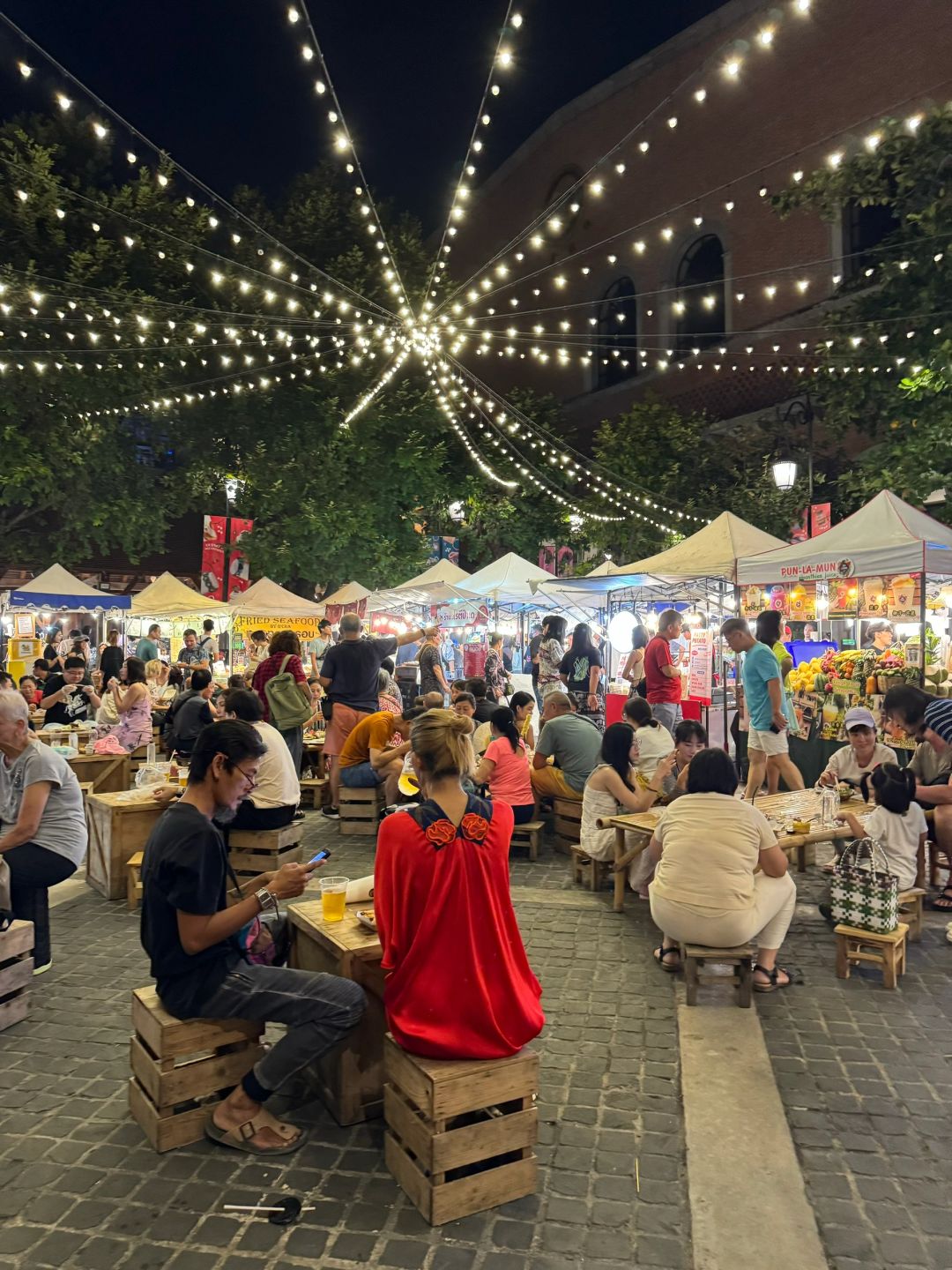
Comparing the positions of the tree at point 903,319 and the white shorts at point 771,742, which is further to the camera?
the tree at point 903,319

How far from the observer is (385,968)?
290 centimetres

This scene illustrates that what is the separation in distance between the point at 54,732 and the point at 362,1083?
264 inches

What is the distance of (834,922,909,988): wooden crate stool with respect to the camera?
14.7 ft

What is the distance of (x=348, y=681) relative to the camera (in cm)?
814

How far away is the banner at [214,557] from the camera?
19406mm

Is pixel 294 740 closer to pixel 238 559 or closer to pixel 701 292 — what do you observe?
pixel 238 559

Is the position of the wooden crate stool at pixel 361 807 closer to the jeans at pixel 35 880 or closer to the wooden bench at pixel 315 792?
the wooden bench at pixel 315 792

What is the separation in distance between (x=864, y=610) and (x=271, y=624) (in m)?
11.2

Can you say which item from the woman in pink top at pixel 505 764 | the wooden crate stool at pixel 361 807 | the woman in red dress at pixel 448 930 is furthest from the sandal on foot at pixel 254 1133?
the wooden crate stool at pixel 361 807

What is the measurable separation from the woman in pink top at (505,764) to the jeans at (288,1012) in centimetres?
337

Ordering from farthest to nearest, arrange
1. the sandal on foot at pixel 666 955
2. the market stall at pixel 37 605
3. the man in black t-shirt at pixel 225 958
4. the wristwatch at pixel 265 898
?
the market stall at pixel 37 605, the sandal on foot at pixel 666 955, the wristwatch at pixel 265 898, the man in black t-shirt at pixel 225 958

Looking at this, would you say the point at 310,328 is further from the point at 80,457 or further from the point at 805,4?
the point at 805,4

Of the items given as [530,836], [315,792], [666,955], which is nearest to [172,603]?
[315,792]

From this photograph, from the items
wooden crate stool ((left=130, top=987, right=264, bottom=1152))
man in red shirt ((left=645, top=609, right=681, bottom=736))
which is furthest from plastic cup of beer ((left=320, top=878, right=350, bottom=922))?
man in red shirt ((left=645, top=609, right=681, bottom=736))
